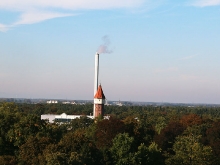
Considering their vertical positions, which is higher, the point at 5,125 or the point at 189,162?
the point at 5,125

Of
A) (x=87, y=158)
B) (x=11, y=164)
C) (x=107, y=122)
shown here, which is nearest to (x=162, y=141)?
(x=107, y=122)

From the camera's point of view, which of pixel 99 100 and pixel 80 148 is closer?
pixel 80 148

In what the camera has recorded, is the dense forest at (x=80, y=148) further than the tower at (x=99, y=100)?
No

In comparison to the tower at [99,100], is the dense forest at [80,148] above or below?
below

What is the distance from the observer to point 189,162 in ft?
132

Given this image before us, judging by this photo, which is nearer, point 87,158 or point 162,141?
point 87,158

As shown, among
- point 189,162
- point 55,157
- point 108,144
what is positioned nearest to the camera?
point 55,157

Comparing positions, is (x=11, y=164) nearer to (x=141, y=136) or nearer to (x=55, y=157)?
(x=55, y=157)

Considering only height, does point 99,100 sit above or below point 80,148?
above

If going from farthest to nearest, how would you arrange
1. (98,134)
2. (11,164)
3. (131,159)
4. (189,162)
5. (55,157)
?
(98,134), (189,162), (131,159), (11,164), (55,157)

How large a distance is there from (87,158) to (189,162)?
36.2 feet

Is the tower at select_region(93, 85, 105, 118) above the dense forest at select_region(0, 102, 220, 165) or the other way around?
above

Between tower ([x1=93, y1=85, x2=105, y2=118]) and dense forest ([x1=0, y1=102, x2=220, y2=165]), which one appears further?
tower ([x1=93, y1=85, x2=105, y2=118])

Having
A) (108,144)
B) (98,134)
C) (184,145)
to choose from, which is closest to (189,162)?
(184,145)
